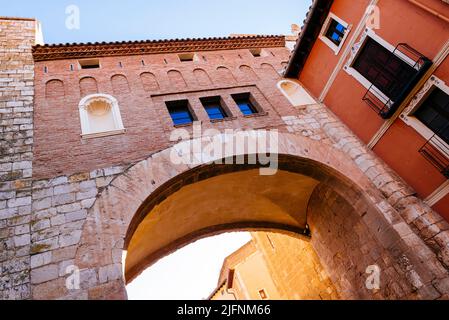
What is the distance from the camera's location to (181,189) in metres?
7.58

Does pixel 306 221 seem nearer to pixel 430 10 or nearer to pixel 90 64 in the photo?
pixel 430 10

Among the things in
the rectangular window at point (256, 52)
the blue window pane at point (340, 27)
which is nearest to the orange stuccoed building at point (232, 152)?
the blue window pane at point (340, 27)

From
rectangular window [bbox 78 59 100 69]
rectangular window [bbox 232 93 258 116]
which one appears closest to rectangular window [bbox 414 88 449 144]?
rectangular window [bbox 232 93 258 116]

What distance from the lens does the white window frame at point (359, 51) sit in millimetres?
7324

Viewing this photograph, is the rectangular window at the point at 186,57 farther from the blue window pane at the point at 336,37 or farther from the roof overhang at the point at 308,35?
the blue window pane at the point at 336,37

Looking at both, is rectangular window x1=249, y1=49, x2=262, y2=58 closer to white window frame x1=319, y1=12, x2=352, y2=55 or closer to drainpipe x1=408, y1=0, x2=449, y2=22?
white window frame x1=319, y1=12, x2=352, y2=55

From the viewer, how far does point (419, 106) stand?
688 centimetres

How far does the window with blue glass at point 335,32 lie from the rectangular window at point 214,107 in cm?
346

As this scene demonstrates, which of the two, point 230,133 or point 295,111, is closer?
point 230,133
